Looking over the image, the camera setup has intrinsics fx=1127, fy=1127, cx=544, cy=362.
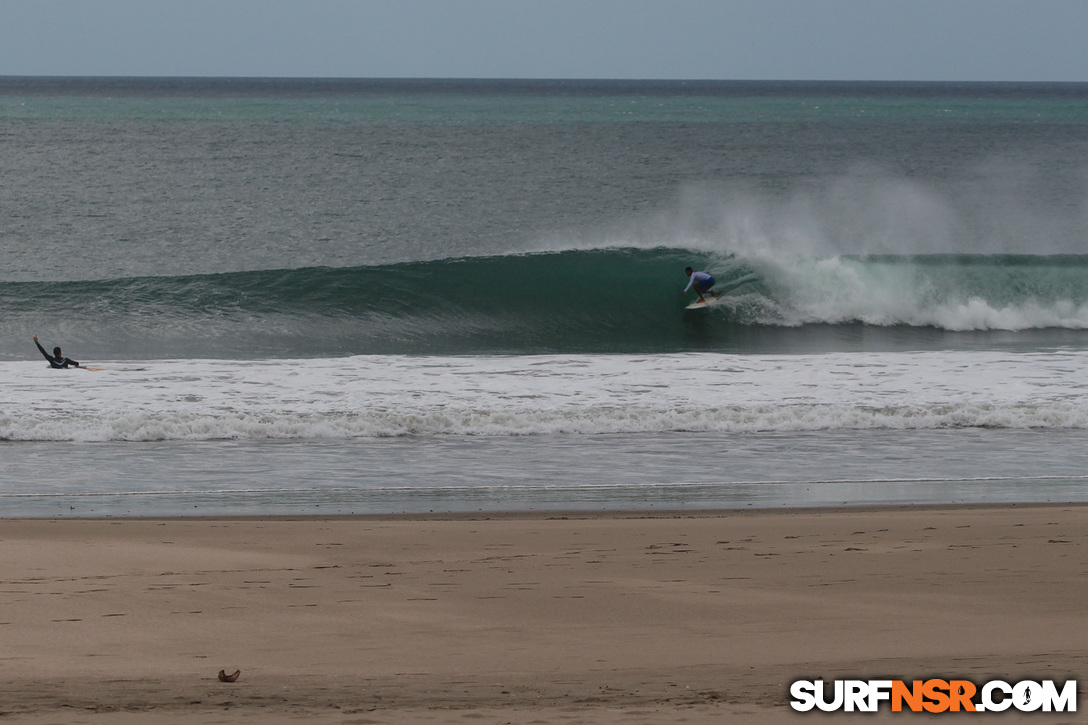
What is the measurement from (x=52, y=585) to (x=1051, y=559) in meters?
5.76

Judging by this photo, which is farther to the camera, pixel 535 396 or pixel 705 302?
pixel 705 302

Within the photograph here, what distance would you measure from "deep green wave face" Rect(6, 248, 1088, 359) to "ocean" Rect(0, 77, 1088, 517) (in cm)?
9

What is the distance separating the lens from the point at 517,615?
5688 millimetres

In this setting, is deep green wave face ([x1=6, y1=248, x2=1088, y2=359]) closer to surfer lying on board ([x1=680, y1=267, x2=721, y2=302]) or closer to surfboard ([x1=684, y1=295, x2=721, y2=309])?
surfboard ([x1=684, y1=295, x2=721, y2=309])

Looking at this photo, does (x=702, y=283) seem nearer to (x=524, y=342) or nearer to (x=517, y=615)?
(x=524, y=342)

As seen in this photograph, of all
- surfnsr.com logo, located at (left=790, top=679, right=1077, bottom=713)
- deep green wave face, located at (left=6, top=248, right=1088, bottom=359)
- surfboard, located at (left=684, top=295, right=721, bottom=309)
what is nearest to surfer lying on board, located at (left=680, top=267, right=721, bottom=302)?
surfboard, located at (left=684, top=295, right=721, bottom=309)

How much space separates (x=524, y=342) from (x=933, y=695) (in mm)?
15303

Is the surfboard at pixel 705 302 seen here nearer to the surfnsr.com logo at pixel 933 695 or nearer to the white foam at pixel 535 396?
the white foam at pixel 535 396

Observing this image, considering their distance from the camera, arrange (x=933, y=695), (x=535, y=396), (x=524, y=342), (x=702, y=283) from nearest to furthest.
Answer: (x=933, y=695) → (x=535, y=396) → (x=524, y=342) → (x=702, y=283)

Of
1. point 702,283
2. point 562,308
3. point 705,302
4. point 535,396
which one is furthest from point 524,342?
point 535,396

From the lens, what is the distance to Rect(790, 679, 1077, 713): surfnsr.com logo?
172 inches

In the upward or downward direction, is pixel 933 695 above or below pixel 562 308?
below

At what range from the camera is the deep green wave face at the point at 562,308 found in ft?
62.8

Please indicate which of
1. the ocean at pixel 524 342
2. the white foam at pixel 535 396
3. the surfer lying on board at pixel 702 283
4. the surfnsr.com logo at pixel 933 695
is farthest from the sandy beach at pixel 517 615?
the surfer lying on board at pixel 702 283
